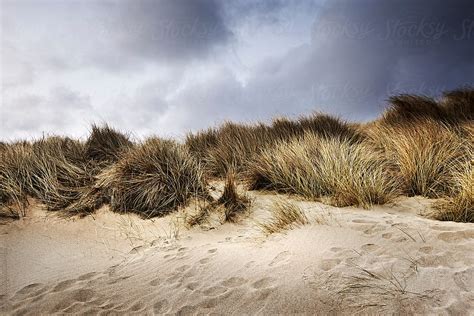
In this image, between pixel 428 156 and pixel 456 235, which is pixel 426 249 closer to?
pixel 456 235

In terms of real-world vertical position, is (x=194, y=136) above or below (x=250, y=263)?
above

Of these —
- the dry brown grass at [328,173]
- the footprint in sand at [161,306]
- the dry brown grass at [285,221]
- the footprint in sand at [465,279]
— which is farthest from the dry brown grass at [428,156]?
the footprint in sand at [161,306]

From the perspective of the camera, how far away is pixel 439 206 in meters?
4.54

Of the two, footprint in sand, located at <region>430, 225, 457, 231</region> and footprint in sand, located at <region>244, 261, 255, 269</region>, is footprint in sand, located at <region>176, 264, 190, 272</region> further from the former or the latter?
footprint in sand, located at <region>430, 225, 457, 231</region>

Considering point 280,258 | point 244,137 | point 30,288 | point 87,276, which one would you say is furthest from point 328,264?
point 244,137

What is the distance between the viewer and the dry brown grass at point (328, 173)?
5027mm

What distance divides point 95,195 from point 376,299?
444cm

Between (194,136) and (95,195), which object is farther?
(194,136)

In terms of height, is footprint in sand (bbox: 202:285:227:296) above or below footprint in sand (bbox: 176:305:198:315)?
above

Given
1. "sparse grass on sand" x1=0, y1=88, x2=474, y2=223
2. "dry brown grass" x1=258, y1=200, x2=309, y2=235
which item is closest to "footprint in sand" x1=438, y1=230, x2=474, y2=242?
"sparse grass on sand" x1=0, y1=88, x2=474, y2=223

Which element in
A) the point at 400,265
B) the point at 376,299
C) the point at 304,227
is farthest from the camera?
the point at 304,227

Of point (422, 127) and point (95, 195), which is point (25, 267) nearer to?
point (95, 195)

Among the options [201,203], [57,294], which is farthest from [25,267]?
[201,203]

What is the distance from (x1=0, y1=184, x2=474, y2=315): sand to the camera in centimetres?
283
